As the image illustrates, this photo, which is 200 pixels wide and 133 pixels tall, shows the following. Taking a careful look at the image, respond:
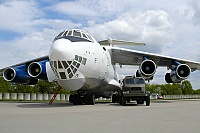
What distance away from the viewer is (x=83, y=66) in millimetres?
14656

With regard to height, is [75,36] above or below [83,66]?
above

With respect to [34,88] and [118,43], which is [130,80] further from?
[34,88]

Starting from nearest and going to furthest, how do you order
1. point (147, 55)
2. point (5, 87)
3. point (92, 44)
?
point (92, 44) → point (147, 55) → point (5, 87)

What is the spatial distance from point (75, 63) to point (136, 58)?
32.9 feet

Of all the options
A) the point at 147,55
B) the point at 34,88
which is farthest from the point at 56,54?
the point at 34,88

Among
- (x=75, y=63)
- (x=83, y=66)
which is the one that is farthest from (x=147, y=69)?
(x=75, y=63)

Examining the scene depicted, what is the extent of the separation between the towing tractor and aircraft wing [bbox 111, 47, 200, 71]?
4.01 metres

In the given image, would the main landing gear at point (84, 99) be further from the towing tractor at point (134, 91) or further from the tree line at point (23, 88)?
the tree line at point (23, 88)

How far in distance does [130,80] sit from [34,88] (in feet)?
121

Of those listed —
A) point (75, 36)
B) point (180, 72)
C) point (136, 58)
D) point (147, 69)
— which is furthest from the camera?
point (136, 58)

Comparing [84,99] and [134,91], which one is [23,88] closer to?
[84,99]

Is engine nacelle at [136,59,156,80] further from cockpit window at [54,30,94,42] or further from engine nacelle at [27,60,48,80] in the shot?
engine nacelle at [27,60,48,80]

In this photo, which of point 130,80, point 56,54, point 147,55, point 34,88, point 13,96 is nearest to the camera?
point 56,54

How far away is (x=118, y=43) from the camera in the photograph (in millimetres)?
28312
